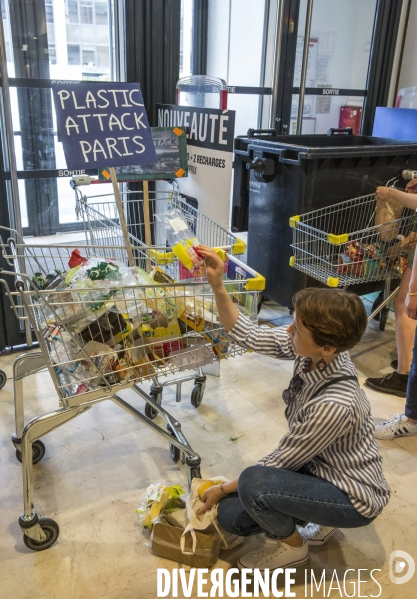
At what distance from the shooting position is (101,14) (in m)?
3.28

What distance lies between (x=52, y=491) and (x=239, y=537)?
31.1 inches

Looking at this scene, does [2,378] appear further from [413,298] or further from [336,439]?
[413,298]

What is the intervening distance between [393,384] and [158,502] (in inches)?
63.3

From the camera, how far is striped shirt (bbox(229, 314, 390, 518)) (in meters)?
1.63

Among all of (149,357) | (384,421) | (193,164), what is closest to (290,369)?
(384,421)

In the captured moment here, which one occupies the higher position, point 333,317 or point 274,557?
point 333,317

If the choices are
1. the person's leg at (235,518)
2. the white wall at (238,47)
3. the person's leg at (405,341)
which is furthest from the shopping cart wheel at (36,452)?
the white wall at (238,47)

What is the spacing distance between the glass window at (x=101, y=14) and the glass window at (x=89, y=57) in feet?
0.54

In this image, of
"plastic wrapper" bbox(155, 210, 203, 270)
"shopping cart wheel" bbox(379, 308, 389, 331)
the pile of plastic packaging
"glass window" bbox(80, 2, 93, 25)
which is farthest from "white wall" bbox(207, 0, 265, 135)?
the pile of plastic packaging

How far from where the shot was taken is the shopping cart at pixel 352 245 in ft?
9.76

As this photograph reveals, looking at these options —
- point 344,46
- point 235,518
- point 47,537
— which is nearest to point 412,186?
point 344,46

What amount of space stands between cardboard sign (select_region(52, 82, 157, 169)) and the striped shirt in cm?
100

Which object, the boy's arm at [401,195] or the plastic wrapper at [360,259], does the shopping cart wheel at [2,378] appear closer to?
the plastic wrapper at [360,259]

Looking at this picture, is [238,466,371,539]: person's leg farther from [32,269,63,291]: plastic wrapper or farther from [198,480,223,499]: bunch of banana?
[32,269,63,291]: plastic wrapper
